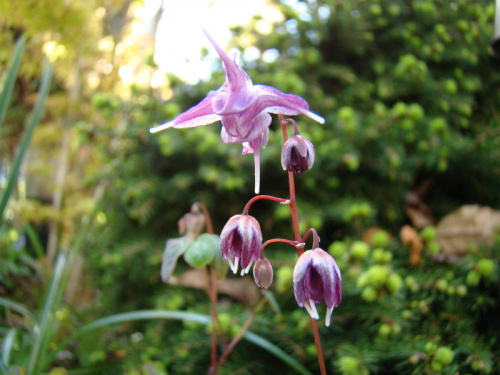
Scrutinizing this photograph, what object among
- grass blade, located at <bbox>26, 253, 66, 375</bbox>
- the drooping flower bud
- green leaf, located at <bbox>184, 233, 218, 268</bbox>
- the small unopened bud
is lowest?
grass blade, located at <bbox>26, 253, 66, 375</bbox>

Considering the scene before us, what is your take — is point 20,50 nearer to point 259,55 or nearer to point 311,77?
point 259,55

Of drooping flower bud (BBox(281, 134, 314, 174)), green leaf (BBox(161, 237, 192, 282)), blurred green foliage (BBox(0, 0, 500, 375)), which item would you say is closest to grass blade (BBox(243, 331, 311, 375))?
blurred green foliage (BBox(0, 0, 500, 375))

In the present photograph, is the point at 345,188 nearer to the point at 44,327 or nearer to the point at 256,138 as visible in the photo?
the point at 256,138

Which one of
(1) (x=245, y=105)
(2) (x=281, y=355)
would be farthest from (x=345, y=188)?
(1) (x=245, y=105)

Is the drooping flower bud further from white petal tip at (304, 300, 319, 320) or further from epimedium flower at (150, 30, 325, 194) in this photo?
white petal tip at (304, 300, 319, 320)

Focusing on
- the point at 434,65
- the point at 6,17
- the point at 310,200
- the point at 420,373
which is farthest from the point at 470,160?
the point at 6,17

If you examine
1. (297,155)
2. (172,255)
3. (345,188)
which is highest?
(297,155)

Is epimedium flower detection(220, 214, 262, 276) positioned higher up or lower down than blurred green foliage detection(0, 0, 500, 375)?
higher up
